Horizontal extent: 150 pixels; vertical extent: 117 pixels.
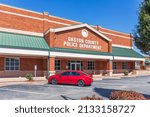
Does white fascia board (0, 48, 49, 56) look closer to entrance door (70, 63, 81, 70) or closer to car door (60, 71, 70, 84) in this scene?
car door (60, 71, 70, 84)

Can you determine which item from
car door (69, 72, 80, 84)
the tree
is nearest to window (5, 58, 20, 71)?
car door (69, 72, 80, 84)

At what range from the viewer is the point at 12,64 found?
88.4 feet

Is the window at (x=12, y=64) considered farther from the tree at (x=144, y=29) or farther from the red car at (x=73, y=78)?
the tree at (x=144, y=29)

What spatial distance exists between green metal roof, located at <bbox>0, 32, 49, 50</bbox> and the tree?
50.3 feet

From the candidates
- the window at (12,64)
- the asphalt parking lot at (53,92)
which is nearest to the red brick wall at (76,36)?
the window at (12,64)

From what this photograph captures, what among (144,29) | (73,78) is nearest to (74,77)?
(73,78)

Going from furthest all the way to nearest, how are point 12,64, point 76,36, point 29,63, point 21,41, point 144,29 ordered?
point 76,36 → point 29,63 → point 12,64 → point 21,41 → point 144,29

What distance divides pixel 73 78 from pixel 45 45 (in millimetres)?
7573

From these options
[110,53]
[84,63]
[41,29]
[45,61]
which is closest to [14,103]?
[45,61]

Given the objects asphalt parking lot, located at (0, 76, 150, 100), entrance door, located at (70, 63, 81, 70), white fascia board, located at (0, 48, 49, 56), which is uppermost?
white fascia board, located at (0, 48, 49, 56)

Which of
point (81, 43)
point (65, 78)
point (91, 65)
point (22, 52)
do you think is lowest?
point (65, 78)

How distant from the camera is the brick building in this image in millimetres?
26141

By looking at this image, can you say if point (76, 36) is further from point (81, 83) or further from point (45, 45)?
point (81, 83)

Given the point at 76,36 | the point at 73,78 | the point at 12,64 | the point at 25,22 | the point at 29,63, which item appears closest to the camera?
the point at 73,78
